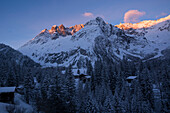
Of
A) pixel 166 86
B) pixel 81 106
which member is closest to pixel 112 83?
pixel 166 86

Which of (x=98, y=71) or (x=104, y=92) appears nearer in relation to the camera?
(x=104, y=92)

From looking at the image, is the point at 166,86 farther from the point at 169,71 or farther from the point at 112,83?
the point at 112,83

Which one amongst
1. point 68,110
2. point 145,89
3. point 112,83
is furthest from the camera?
point 112,83

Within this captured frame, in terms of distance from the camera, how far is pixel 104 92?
37.3 meters

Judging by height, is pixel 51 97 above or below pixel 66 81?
below

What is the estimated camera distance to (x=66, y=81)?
30266 mm

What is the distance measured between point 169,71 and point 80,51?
516 feet

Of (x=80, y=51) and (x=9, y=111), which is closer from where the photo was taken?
(x=9, y=111)

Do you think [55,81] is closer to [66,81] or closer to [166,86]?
[66,81]

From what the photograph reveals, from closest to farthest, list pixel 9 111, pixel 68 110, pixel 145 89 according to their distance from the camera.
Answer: pixel 9 111 → pixel 68 110 → pixel 145 89

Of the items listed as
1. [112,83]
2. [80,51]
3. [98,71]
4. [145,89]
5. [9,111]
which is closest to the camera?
Answer: [9,111]

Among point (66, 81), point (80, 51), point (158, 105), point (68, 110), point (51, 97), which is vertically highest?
point (80, 51)

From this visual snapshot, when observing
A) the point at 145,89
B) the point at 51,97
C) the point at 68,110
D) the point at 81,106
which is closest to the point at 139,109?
the point at 145,89

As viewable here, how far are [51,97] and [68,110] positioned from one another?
4128 mm
